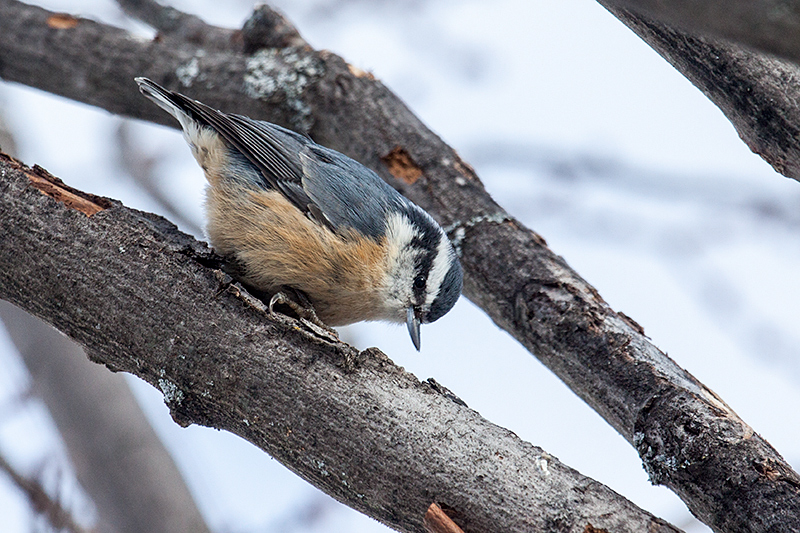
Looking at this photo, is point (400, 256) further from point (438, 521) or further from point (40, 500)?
point (40, 500)

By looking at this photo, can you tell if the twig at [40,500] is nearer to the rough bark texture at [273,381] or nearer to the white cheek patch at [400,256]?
the rough bark texture at [273,381]

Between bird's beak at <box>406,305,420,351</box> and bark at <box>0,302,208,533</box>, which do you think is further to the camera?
bark at <box>0,302,208,533</box>

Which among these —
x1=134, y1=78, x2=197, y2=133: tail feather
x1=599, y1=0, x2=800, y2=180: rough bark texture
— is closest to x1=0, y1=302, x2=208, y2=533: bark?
x1=134, y1=78, x2=197, y2=133: tail feather

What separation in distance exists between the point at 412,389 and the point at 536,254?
97 cm

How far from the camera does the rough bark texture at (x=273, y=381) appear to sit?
1.69 meters

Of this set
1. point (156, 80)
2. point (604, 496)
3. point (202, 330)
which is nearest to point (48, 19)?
point (156, 80)

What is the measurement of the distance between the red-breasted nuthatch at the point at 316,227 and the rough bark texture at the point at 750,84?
1.21m

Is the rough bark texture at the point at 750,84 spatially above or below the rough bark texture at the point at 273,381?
above

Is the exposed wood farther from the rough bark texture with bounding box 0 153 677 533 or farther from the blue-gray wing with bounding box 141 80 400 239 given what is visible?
the blue-gray wing with bounding box 141 80 400 239

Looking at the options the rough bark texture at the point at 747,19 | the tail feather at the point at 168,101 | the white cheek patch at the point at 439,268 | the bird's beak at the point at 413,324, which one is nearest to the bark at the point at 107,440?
the tail feather at the point at 168,101

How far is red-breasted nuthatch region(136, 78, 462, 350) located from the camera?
2588 mm

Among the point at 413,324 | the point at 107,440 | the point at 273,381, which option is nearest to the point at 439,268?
the point at 413,324

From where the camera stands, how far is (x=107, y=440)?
11.9 feet

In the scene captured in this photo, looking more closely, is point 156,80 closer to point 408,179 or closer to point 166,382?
point 408,179
